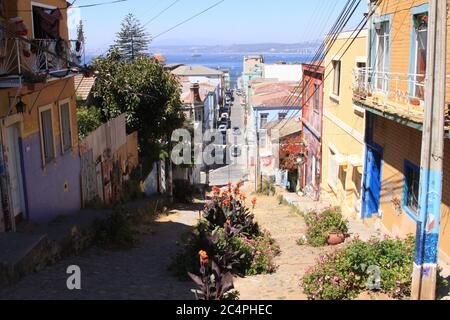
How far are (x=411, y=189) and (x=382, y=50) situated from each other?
402 centimetres

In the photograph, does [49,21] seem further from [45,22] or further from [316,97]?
[316,97]

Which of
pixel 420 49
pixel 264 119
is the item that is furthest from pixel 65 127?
pixel 264 119

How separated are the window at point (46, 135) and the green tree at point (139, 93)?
659 cm

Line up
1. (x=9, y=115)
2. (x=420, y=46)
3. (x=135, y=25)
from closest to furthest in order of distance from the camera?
(x=9, y=115), (x=420, y=46), (x=135, y=25)

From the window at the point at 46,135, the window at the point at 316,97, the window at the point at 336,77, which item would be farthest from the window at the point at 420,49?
the window at the point at 316,97

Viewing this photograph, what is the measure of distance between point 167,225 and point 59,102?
5173 millimetres

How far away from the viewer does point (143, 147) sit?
75.2 ft

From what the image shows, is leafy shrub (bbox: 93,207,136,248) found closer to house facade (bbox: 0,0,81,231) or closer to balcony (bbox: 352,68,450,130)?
house facade (bbox: 0,0,81,231)

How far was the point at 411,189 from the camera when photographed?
11656mm

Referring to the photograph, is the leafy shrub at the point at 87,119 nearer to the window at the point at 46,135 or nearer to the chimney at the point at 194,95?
the window at the point at 46,135

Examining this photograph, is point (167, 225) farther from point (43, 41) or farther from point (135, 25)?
point (135, 25)

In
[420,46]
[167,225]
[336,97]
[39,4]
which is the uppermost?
[39,4]
